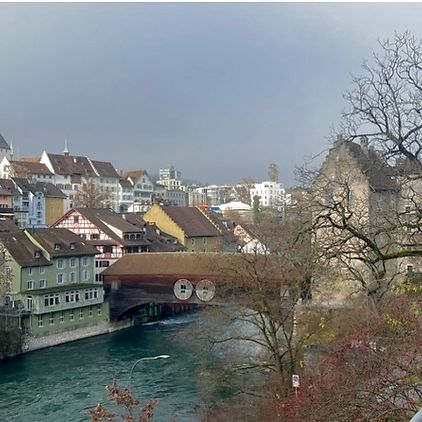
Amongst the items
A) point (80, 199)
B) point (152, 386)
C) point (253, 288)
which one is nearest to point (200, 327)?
point (152, 386)

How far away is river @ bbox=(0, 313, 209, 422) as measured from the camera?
19078 millimetres

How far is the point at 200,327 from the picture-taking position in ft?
70.6

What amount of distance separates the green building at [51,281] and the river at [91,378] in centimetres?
159

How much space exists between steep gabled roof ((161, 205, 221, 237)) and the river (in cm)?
1857

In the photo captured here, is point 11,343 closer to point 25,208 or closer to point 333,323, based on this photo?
point 333,323

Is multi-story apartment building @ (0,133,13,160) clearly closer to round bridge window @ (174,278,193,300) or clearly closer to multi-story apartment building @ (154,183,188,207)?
multi-story apartment building @ (154,183,188,207)

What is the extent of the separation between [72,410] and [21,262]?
1339cm

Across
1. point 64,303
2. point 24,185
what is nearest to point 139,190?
point 24,185

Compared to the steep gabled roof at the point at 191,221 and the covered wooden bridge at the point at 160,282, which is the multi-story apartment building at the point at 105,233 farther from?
the steep gabled roof at the point at 191,221

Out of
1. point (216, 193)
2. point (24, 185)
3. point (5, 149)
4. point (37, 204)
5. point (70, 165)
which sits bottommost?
point (37, 204)

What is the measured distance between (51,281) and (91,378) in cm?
1102

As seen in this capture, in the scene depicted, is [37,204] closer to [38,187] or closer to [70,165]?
[38,187]

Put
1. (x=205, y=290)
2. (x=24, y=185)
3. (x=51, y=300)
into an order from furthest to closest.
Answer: (x=24, y=185) < (x=205, y=290) < (x=51, y=300)

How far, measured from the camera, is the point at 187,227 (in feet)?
165
